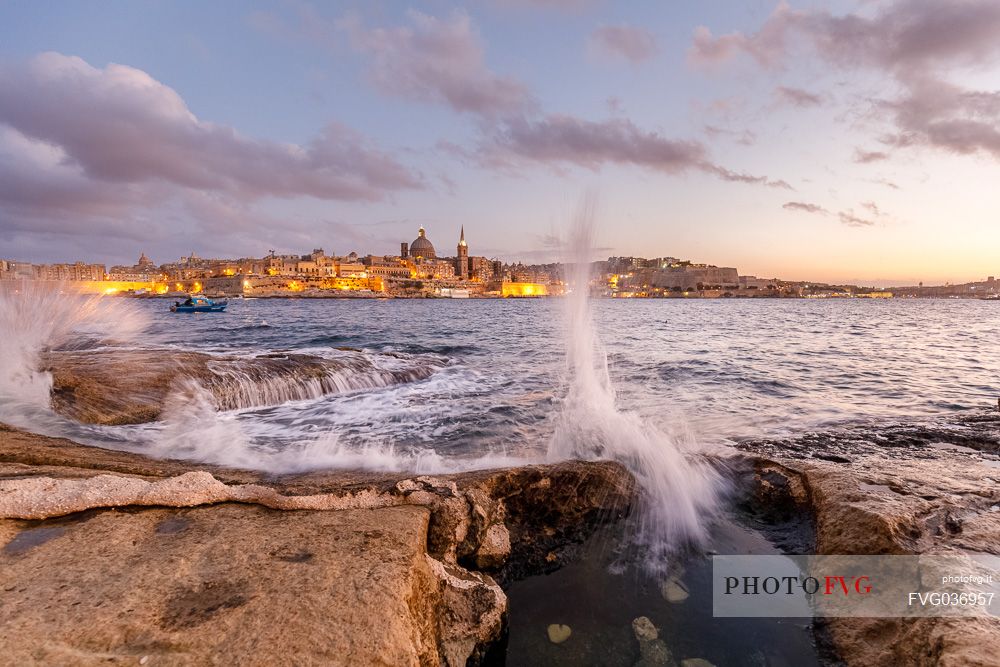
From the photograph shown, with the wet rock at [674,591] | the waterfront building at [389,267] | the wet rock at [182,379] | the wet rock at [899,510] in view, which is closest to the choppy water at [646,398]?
the wet rock at [182,379]

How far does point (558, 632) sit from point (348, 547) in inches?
56.8

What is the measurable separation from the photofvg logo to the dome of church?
7359 inches

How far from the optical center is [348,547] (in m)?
2.53

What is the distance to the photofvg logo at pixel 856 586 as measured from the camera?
95.1 inches

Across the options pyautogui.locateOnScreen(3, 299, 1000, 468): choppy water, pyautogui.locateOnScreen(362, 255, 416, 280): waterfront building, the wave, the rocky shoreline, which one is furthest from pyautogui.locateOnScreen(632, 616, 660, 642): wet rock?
pyautogui.locateOnScreen(362, 255, 416, 280): waterfront building

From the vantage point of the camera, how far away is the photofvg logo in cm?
242

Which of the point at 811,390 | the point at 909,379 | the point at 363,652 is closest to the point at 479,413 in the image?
the point at 363,652

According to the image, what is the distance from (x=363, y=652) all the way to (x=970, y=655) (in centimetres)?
263

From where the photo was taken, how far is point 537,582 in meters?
3.23

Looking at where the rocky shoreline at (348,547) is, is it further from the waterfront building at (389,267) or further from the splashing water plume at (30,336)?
the waterfront building at (389,267)

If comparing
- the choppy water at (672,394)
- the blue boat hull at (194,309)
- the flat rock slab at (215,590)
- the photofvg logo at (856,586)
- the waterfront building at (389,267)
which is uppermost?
the waterfront building at (389,267)

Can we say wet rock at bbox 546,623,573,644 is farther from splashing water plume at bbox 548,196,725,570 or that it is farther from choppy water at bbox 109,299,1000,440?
choppy water at bbox 109,299,1000,440

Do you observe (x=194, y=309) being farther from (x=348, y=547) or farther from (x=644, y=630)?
(x=644, y=630)

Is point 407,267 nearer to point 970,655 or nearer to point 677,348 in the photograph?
point 677,348
